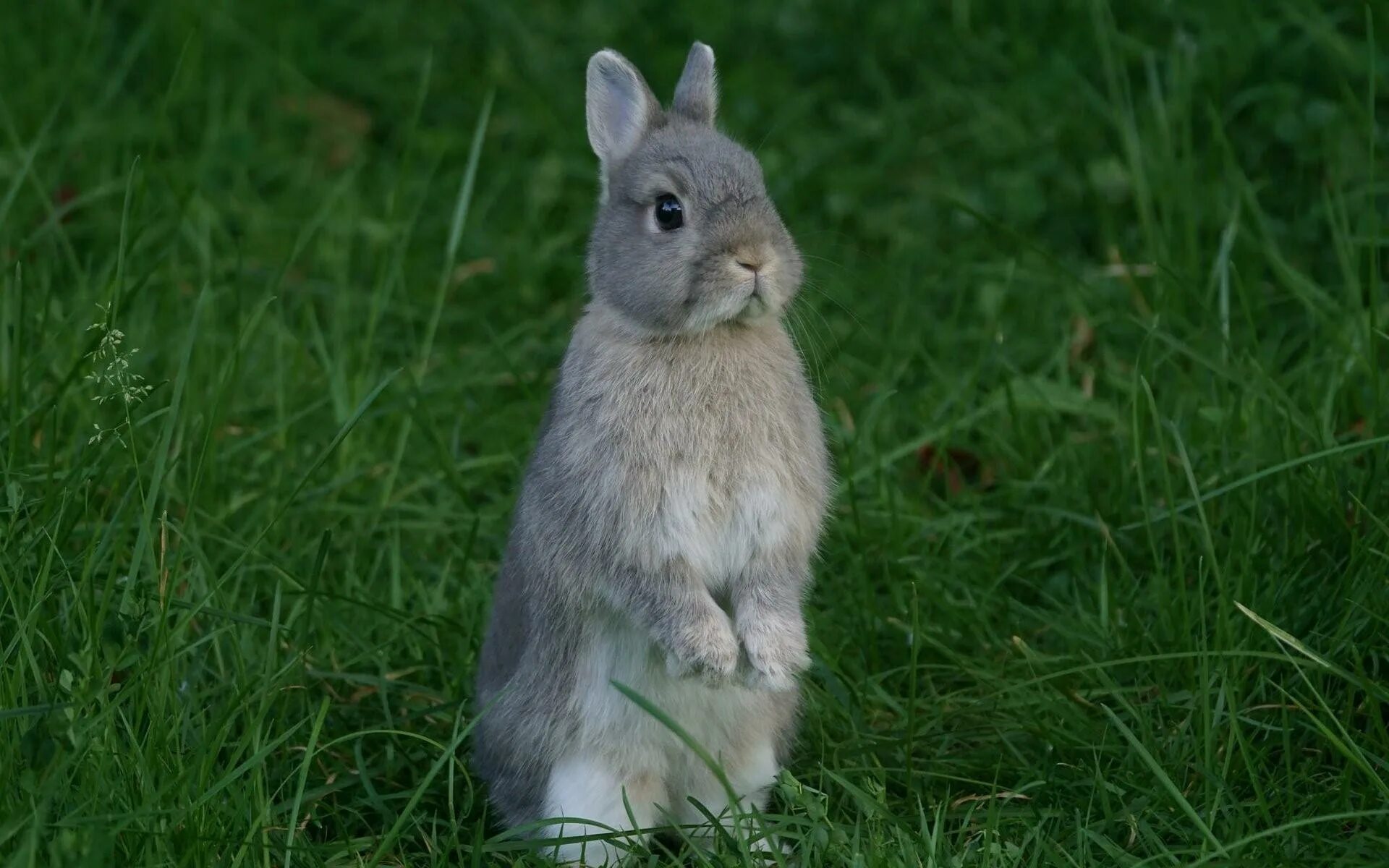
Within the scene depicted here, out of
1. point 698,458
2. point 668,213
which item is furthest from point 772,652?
point 668,213

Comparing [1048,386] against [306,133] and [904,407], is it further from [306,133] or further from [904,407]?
[306,133]

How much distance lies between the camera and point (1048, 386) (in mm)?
4902

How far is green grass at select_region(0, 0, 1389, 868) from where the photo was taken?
3338 millimetres

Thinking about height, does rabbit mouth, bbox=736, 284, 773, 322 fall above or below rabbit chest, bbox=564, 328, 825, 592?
above

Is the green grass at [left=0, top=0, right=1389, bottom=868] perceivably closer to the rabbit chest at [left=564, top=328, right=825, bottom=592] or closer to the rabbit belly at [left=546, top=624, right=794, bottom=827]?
the rabbit belly at [left=546, top=624, right=794, bottom=827]

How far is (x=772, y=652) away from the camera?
10.9 ft

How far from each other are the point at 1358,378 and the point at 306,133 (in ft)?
12.5

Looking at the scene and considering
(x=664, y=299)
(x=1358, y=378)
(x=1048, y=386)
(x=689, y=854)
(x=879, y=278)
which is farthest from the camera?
(x=879, y=278)

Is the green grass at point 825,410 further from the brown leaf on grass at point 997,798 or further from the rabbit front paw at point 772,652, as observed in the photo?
the rabbit front paw at point 772,652

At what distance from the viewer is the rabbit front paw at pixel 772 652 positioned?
3307mm

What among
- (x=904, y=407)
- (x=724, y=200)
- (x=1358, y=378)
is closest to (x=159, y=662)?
(x=724, y=200)

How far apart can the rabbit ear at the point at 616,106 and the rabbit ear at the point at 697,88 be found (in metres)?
0.07

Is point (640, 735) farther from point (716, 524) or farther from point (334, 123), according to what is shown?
point (334, 123)

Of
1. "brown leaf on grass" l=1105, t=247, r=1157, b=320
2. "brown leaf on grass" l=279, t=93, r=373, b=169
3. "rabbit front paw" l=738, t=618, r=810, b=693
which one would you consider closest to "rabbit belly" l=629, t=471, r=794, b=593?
"rabbit front paw" l=738, t=618, r=810, b=693
